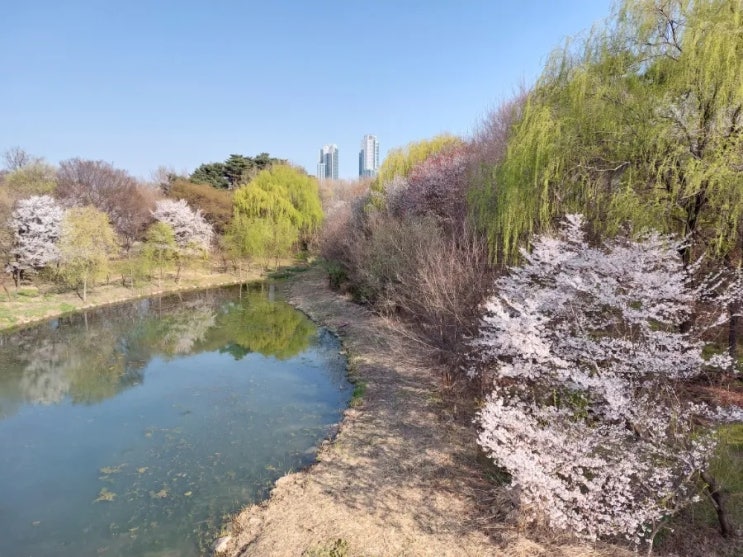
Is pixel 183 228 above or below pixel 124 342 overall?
above

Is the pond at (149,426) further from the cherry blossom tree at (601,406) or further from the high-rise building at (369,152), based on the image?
the high-rise building at (369,152)

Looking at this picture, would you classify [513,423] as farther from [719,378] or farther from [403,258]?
[403,258]

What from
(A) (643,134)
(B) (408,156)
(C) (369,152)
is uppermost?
(C) (369,152)

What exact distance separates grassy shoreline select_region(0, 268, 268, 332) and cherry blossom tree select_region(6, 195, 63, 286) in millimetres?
1442

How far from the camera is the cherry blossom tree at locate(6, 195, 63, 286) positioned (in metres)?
21.2

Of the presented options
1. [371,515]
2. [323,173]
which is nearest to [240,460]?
[371,515]

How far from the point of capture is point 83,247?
69.3 ft

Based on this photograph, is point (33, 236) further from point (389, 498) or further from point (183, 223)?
point (389, 498)

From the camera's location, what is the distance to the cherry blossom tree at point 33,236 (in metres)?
21.2


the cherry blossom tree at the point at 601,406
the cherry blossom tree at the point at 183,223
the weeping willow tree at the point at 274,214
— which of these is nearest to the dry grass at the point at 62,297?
the cherry blossom tree at the point at 183,223

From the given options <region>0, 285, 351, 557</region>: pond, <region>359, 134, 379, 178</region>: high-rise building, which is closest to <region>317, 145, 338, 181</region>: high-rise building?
<region>359, 134, 379, 178</region>: high-rise building

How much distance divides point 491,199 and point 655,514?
789 cm

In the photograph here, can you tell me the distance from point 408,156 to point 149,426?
1965 centimetres

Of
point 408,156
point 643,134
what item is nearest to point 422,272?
point 643,134
